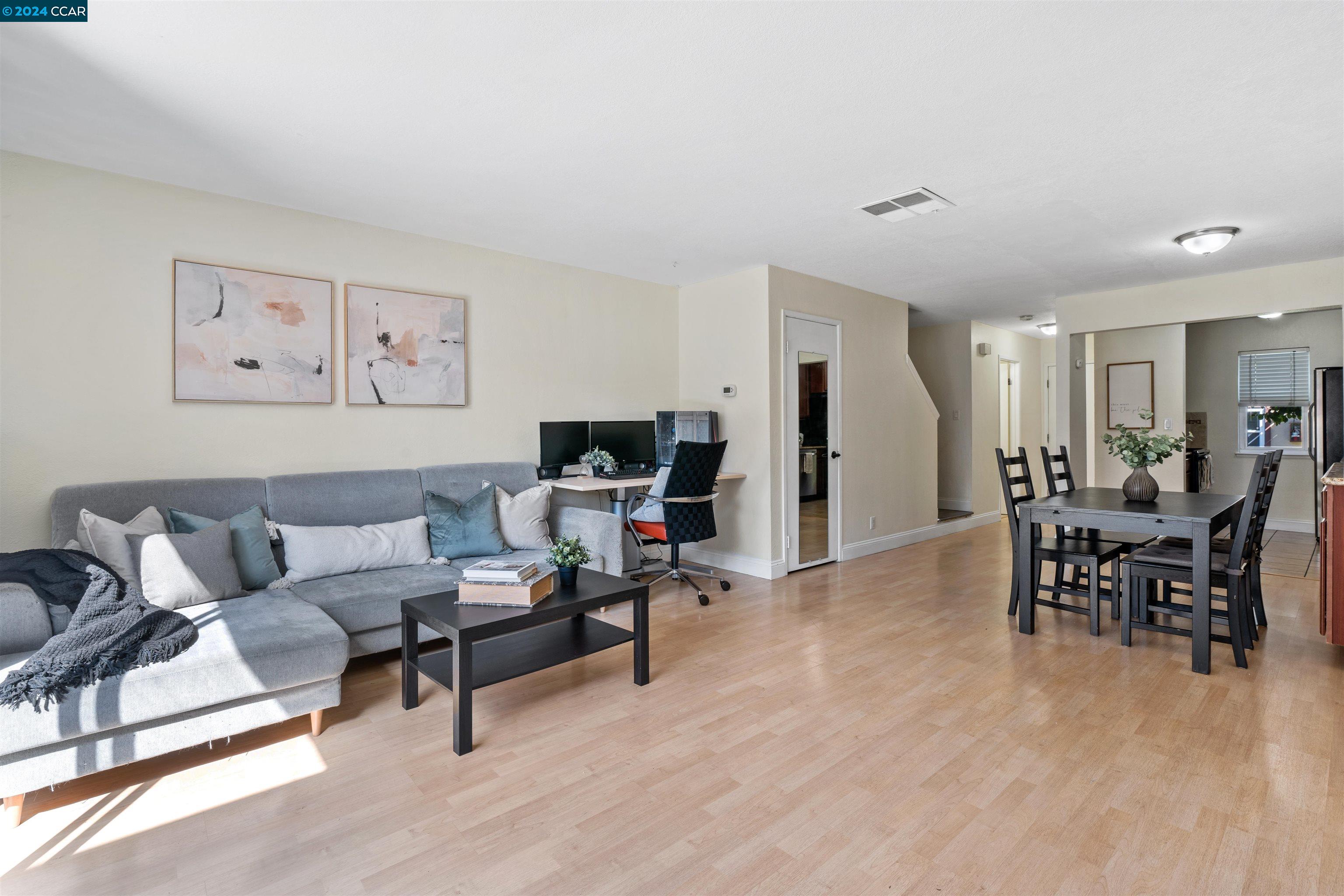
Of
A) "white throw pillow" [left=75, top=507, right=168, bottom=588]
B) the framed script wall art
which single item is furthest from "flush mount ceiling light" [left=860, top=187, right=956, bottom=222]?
the framed script wall art

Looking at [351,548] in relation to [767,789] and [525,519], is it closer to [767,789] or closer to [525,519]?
[525,519]

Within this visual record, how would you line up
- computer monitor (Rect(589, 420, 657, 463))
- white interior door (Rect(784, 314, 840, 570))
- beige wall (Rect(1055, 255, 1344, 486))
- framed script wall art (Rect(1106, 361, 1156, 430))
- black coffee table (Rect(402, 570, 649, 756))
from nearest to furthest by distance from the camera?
black coffee table (Rect(402, 570, 649, 756)) < beige wall (Rect(1055, 255, 1344, 486)) < computer monitor (Rect(589, 420, 657, 463)) < white interior door (Rect(784, 314, 840, 570)) < framed script wall art (Rect(1106, 361, 1156, 430))

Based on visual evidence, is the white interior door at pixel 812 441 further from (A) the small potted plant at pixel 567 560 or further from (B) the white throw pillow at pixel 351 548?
(B) the white throw pillow at pixel 351 548

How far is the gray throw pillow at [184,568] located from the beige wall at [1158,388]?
24.1ft

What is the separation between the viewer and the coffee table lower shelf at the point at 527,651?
254 cm

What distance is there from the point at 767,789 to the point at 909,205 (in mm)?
3038

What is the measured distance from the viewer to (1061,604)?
3881 millimetres

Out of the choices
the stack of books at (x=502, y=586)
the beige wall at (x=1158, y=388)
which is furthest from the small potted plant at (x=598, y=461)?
the beige wall at (x=1158, y=388)

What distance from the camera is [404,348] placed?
4.10 m

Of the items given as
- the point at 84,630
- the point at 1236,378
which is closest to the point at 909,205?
the point at 84,630

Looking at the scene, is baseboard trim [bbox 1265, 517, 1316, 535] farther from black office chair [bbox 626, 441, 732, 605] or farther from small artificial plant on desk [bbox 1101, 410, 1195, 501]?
black office chair [bbox 626, 441, 732, 605]

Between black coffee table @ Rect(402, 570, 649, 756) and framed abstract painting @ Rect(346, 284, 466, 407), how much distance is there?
1551mm

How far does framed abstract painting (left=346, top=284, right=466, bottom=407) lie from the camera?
392cm

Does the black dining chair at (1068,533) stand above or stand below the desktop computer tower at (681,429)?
below
